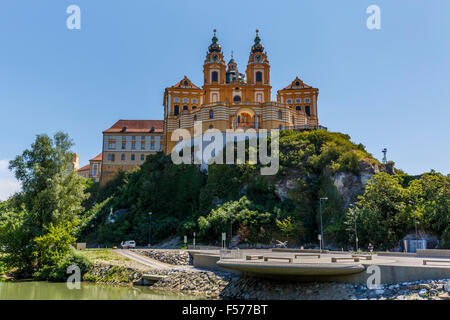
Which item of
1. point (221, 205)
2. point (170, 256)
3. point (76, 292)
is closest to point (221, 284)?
point (76, 292)

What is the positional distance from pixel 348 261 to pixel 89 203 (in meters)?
75.1

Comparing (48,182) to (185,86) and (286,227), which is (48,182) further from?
(185,86)

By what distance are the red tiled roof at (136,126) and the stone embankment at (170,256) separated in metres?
54.5

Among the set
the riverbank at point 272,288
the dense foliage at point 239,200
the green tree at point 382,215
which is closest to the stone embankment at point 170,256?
the riverbank at point 272,288

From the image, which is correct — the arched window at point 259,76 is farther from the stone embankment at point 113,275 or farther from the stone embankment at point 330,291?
the stone embankment at point 330,291

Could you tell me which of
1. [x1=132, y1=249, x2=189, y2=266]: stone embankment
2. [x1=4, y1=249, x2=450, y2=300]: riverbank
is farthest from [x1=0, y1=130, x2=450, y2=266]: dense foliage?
[x1=132, y1=249, x2=189, y2=266]: stone embankment

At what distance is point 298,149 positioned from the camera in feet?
193

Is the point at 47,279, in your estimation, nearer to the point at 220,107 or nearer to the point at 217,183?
the point at 217,183

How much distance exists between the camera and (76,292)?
2850cm

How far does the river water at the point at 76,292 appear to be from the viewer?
25.9 m

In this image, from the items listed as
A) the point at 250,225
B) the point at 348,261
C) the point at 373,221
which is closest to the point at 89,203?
the point at 250,225

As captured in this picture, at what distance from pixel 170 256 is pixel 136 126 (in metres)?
60.0

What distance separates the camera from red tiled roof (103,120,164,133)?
9281 cm

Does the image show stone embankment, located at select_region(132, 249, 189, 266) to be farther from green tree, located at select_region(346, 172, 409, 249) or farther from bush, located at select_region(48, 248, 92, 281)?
green tree, located at select_region(346, 172, 409, 249)
